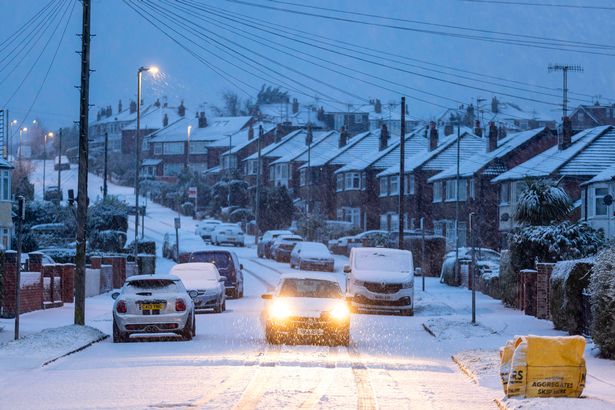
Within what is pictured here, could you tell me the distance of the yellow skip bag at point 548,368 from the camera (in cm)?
1367

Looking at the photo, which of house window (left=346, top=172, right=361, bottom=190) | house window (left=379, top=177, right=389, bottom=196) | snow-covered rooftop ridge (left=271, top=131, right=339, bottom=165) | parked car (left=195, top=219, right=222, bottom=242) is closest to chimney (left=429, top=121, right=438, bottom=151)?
house window (left=379, top=177, right=389, bottom=196)

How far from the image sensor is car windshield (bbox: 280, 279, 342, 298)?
24.5m

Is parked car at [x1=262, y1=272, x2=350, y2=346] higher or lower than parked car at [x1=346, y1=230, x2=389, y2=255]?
below

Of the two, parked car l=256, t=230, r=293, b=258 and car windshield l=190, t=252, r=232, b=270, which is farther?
parked car l=256, t=230, r=293, b=258

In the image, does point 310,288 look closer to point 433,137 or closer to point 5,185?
point 5,185

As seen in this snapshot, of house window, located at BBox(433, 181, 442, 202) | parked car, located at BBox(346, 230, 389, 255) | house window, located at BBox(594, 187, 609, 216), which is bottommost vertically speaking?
parked car, located at BBox(346, 230, 389, 255)

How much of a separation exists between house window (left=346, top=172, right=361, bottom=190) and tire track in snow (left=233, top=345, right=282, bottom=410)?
7159 centimetres

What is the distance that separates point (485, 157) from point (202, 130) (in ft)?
263

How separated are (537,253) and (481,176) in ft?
128

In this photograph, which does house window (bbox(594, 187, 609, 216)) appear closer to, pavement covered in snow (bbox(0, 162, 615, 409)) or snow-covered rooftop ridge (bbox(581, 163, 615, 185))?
snow-covered rooftop ridge (bbox(581, 163, 615, 185))

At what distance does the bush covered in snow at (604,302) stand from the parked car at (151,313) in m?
8.43

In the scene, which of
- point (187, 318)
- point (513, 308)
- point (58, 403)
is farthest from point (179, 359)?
point (513, 308)

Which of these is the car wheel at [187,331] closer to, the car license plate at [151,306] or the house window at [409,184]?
the car license plate at [151,306]

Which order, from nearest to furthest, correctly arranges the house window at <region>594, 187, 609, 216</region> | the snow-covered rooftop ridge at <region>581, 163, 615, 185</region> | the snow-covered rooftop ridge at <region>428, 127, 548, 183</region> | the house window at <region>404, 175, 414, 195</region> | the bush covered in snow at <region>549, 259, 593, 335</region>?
the bush covered in snow at <region>549, 259, 593, 335</region>
the snow-covered rooftop ridge at <region>581, 163, 615, 185</region>
the house window at <region>594, 187, 609, 216</region>
the snow-covered rooftop ridge at <region>428, 127, 548, 183</region>
the house window at <region>404, 175, 414, 195</region>
